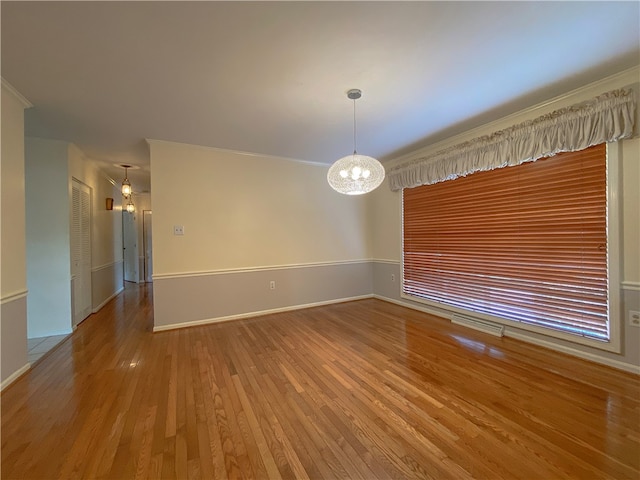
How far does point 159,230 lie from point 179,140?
3.99ft

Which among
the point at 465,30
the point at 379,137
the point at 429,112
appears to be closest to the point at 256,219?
the point at 379,137

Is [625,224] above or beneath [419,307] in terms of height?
above

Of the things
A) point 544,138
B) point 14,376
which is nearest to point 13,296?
point 14,376

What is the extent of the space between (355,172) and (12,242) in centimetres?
307

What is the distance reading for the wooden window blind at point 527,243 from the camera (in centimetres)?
245

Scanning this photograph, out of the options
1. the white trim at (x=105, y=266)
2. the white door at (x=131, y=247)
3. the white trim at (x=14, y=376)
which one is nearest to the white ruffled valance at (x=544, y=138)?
the white trim at (x=14, y=376)

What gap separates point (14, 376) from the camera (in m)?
2.27

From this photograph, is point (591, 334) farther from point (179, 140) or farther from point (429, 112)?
point (179, 140)

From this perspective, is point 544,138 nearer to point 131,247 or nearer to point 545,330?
point 545,330

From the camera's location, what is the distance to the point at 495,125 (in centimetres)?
313

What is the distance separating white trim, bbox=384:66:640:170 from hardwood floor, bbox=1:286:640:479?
8.06 feet

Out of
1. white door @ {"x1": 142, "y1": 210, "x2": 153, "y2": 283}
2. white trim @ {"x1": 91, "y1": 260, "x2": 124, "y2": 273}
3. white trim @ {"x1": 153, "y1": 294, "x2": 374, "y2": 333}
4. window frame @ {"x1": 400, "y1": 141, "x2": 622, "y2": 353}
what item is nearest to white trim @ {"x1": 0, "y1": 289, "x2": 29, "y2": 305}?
white trim @ {"x1": 153, "y1": 294, "x2": 374, "y2": 333}

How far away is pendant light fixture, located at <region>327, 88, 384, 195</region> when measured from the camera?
2.42 meters

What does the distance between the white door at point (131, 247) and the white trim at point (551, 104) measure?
754 centimetres
